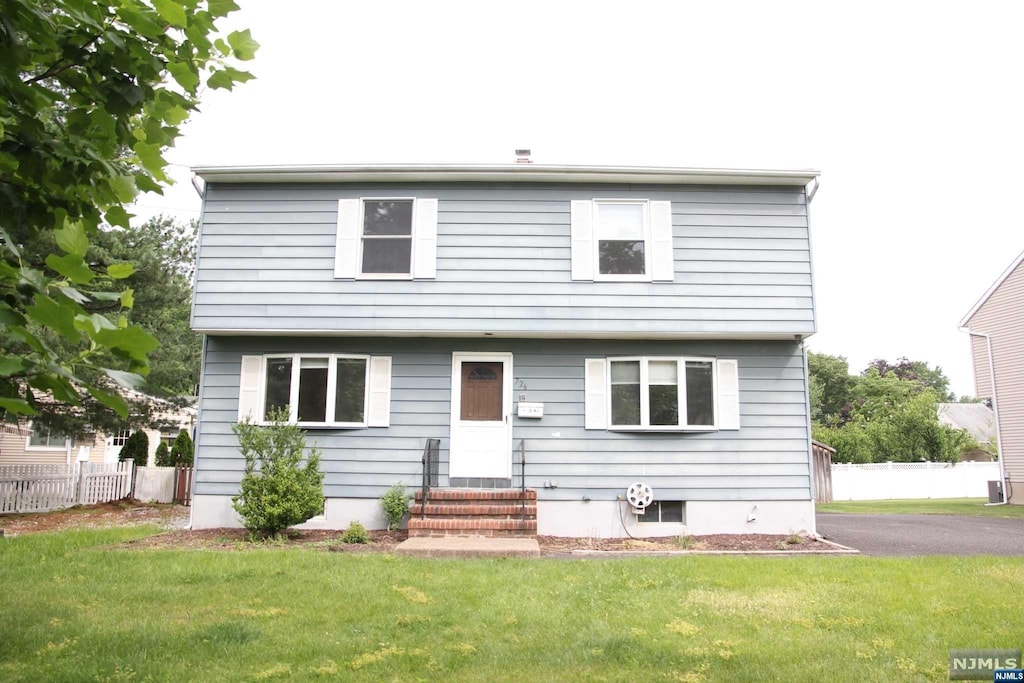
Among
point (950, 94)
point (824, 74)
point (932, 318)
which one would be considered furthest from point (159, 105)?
point (932, 318)

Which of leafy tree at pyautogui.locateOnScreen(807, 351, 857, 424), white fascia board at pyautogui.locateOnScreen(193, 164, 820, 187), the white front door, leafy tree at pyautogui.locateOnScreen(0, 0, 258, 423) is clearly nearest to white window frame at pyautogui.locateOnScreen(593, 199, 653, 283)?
white fascia board at pyautogui.locateOnScreen(193, 164, 820, 187)

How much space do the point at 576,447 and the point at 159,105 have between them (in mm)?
8857

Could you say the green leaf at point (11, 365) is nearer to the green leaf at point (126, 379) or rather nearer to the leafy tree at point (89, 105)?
the green leaf at point (126, 379)

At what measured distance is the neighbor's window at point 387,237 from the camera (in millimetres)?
11359

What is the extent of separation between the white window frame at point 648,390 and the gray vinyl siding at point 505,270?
558 mm

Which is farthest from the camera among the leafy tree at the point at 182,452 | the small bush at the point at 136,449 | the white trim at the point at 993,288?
the white trim at the point at 993,288

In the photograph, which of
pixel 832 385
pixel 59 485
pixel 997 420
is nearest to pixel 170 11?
pixel 59 485

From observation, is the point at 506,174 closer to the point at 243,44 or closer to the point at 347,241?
the point at 347,241

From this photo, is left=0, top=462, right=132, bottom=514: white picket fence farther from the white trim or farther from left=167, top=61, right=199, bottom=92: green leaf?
the white trim

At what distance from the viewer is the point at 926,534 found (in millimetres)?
11164

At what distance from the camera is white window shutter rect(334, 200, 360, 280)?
11.2 meters

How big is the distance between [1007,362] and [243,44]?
23.3 m

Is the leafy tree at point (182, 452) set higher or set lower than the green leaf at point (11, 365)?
lower

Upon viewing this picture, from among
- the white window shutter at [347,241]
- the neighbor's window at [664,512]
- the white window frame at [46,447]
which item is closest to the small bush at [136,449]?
A: the white window frame at [46,447]
